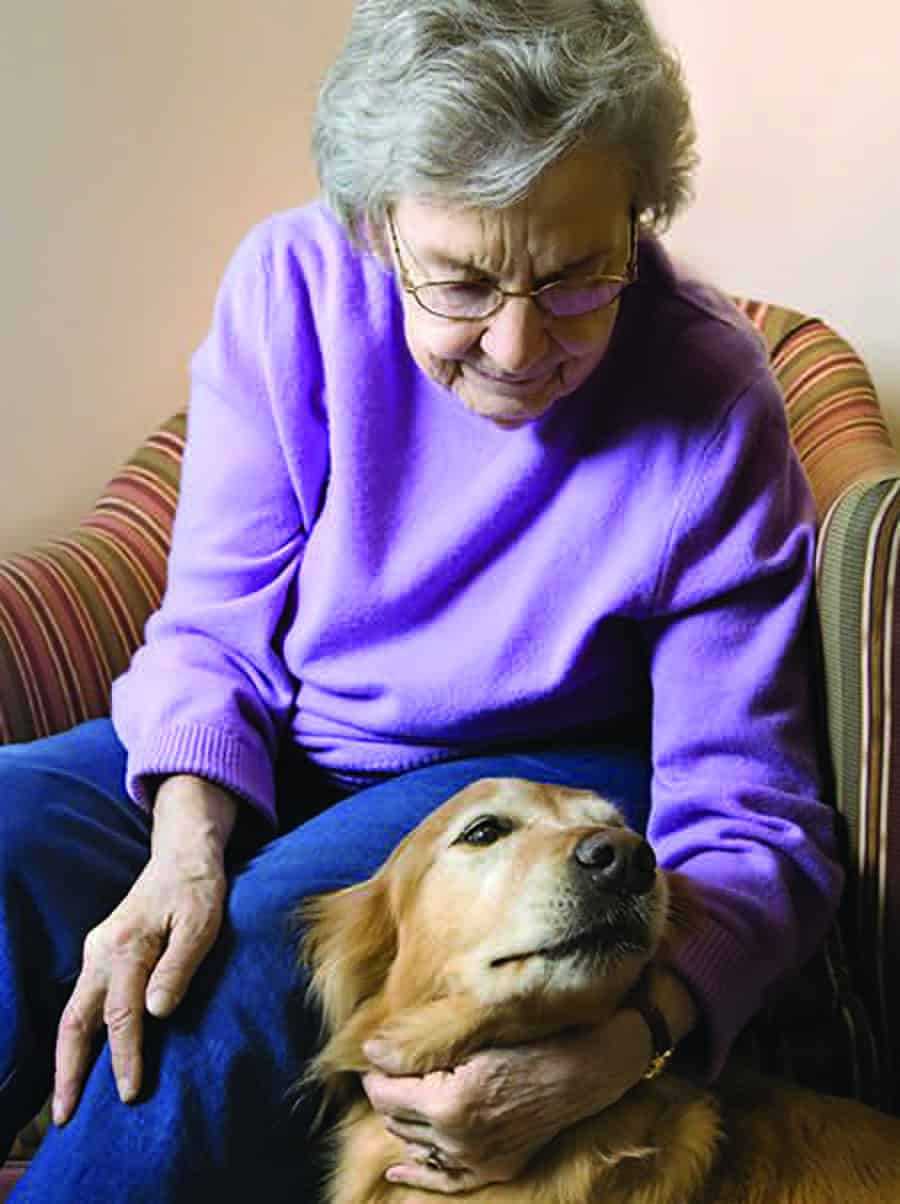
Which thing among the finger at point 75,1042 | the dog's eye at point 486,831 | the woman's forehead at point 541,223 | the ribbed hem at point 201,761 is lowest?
the finger at point 75,1042

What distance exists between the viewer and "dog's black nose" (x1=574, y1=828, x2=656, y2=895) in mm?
935

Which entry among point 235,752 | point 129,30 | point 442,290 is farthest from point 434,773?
point 129,30

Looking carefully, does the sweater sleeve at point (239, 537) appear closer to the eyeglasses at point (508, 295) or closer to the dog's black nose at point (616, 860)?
the eyeglasses at point (508, 295)

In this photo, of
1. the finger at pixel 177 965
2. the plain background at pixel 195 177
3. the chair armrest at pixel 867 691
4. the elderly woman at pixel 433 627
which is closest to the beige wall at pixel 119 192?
the plain background at pixel 195 177

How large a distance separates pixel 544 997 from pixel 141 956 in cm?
29

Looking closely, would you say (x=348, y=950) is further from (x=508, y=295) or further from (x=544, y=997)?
(x=508, y=295)

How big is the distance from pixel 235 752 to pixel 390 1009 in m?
0.29

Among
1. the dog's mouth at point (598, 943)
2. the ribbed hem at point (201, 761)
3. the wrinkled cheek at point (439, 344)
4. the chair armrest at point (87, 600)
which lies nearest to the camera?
the dog's mouth at point (598, 943)

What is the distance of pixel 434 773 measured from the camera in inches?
47.4

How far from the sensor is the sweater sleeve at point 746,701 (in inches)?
42.9

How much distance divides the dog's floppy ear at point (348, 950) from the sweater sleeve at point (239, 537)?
22 cm

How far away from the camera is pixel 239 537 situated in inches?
51.5

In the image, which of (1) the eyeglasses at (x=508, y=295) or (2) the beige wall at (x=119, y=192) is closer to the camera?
(1) the eyeglasses at (x=508, y=295)

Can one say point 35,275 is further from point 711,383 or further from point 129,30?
point 711,383
